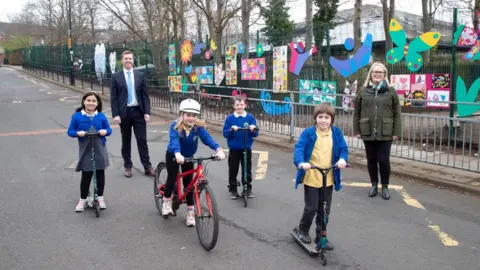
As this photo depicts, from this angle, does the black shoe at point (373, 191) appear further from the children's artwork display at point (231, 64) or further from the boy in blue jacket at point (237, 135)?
the children's artwork display at point (231, 64)

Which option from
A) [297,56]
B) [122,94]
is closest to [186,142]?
[122,94]

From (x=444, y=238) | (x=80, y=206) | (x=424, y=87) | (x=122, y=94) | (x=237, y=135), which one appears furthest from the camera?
(x=424, y=87)

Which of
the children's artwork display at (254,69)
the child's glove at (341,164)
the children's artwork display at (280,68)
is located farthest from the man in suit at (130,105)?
the children's artwork display at (254,69)

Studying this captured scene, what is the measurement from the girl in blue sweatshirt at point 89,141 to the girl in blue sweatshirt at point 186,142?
0.96 m

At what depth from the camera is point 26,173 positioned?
7.33 metres

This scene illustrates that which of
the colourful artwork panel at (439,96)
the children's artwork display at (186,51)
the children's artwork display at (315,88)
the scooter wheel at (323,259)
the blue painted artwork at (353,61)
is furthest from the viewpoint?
the children's artwork display at (186,51)

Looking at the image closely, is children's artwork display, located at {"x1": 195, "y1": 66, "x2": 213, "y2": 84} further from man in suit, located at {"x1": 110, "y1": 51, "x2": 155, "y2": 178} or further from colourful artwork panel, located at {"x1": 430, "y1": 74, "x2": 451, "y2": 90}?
man in suit, located at {"x1": 110, "y1": 51, "x2": 155, "y2": 178}

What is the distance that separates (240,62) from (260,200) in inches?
389

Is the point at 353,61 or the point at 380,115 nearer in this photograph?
the point at 380,115

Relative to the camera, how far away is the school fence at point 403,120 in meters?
7.37

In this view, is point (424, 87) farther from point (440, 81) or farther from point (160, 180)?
point (160, 180)

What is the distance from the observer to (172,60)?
18.7 meters

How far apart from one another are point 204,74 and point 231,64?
1.92 m

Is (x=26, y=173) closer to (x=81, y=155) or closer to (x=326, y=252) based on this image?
(x=81, y=155)
